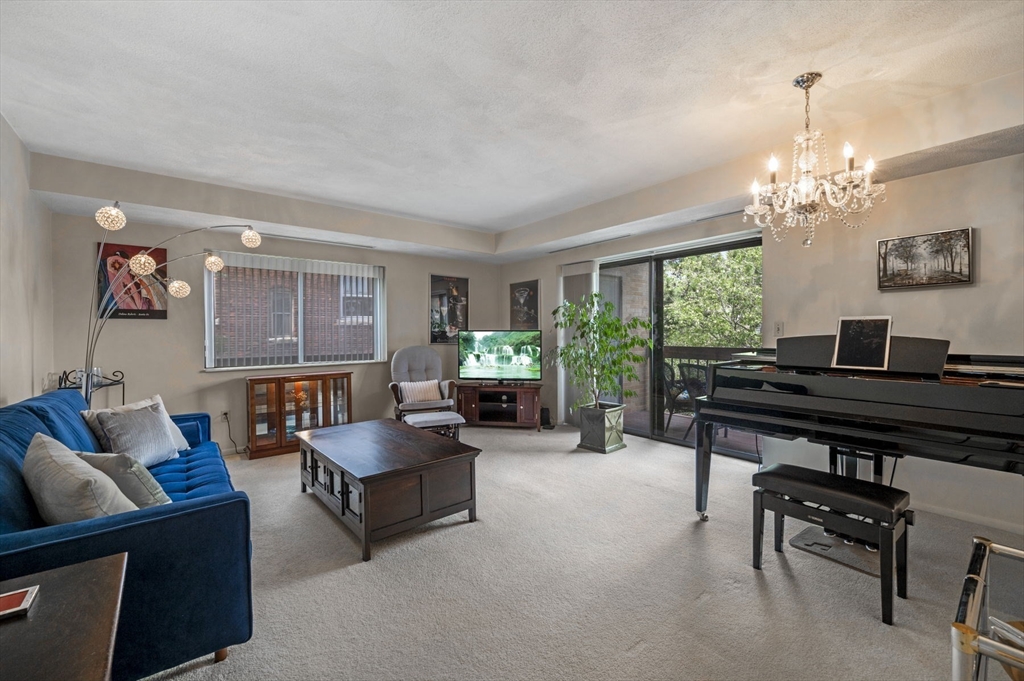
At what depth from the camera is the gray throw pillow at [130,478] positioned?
5.57ft

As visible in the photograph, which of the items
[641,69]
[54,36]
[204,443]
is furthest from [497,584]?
[54,36]

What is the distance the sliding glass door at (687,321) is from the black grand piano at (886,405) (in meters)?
1.53

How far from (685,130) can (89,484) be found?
135 inches

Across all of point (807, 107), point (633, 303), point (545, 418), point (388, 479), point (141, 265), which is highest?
point (807, 107)

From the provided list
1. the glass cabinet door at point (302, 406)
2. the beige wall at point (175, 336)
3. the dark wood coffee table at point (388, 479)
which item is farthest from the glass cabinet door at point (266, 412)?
the dark wood coffee table at point (388, 479)

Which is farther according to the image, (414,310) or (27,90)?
(414,310)

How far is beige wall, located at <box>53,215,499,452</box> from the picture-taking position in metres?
3.75

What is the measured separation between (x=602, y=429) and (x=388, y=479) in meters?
2.55

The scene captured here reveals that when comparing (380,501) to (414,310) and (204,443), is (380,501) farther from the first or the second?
(414,310)

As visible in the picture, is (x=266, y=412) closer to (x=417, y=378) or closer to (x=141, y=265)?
(x=417, y=378)

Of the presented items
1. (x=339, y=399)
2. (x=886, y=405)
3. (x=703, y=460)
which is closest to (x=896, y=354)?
(x=886, y=405)

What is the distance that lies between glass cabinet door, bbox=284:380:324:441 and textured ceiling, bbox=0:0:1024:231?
222 centimetres

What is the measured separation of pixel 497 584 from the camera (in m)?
2.16

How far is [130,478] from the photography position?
1.72 m
